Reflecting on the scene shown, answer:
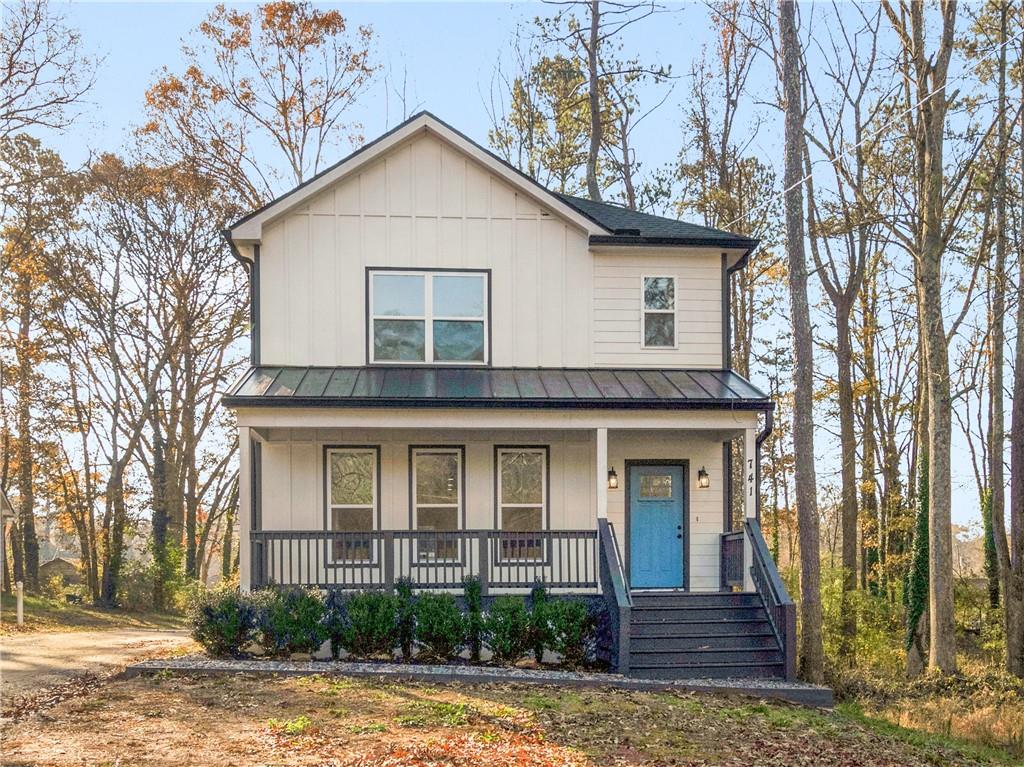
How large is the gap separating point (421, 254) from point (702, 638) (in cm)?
711

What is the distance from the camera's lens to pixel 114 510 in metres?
25.8

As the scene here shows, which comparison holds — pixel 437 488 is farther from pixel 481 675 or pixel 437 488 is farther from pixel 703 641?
pixel 703 641

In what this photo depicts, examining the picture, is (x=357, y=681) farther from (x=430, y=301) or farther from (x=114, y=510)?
(x=114, y=510)

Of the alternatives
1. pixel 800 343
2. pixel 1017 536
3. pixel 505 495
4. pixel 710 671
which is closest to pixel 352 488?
pixel 505 495

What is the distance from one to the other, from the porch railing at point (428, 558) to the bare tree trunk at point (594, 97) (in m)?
13.7

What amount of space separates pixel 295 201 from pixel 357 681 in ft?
24.4

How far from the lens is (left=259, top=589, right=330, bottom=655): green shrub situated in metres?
11.7

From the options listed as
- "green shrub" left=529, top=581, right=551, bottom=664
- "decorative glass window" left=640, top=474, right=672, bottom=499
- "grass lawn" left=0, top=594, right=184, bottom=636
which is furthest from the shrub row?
"grass lawn" left=0, top=594, right=184, bottom=636

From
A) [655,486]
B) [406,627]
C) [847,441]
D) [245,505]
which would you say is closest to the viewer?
[406,627]

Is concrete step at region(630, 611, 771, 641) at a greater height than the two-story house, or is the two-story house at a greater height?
the two-story house

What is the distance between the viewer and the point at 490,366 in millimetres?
14711

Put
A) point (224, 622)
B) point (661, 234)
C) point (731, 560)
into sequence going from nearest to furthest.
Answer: point (224, 622), point (731, 560), point (661, 234)

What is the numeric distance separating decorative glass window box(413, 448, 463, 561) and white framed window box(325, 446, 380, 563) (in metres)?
0.64

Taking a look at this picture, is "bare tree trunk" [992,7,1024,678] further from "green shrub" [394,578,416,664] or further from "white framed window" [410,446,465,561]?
"green shrub" [394,578,416,664]
